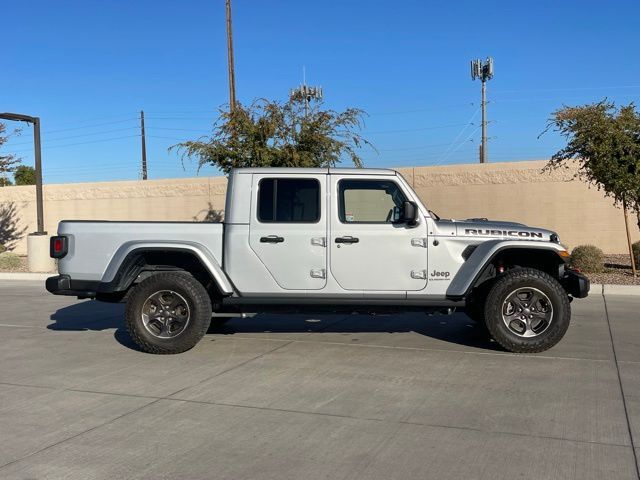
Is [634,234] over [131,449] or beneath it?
over

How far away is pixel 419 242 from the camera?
6758mm

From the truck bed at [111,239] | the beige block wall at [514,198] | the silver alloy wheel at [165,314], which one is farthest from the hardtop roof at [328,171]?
the beige block wall at [514,198]

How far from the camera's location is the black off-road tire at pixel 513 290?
21.7ft

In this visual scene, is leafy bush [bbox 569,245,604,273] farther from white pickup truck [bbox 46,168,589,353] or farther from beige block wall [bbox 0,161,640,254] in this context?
white pickup truck [bbox 46,168,589,353]

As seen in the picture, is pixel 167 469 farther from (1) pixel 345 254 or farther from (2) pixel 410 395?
(1) pixel 345 254

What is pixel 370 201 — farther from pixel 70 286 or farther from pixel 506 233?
pixel 70 286

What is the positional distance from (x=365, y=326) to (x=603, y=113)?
27.2ft

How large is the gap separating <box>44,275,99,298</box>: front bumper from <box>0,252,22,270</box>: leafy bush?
13946 millimetres

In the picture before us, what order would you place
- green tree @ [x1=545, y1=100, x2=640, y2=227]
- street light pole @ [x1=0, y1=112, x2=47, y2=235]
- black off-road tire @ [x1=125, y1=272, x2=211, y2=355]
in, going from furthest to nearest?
street light pole @ [x1=0, y1=112, x2=47, y2=235]
green tree @ [x1=545, y1=100, x2=640, y2=227]
black off-road tire @ [x1=125, y1=272, x2=211, y2=355]

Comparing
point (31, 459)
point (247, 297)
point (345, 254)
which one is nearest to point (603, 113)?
point (345, 254)

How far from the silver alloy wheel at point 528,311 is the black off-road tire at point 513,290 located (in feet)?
0.15

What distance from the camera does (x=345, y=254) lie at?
6.79m

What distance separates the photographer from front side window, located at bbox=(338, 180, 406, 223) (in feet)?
22.6

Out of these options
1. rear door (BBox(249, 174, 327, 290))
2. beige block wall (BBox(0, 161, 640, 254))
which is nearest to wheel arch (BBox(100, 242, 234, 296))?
rear door (BBox(249, 174, 327, 290))
